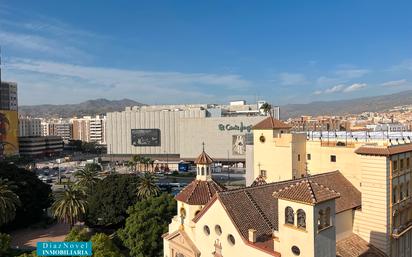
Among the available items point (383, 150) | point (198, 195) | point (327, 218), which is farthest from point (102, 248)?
point (383, 150)

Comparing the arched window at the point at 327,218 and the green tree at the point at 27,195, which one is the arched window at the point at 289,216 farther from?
the green tree at the point at 27,195

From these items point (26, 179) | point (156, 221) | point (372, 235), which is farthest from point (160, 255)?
point (26, 179)

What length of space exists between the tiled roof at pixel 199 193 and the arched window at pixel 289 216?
9.24m

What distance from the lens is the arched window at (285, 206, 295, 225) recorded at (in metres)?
24.1

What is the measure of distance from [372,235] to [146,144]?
12343 centimetres

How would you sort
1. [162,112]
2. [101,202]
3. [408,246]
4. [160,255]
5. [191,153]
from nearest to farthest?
[408,246]
[160,255]
[101,202]
[191,153]
[162,112]

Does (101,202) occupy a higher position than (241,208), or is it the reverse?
(241,208)

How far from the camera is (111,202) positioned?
52281mm

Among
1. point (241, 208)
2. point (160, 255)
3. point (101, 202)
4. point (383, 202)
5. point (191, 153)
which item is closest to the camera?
point (241, 208)

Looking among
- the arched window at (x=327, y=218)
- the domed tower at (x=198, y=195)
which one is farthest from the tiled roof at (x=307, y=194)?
the domed tower at (x=198, y=195)

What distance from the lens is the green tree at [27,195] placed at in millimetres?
56938

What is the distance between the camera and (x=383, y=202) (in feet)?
102

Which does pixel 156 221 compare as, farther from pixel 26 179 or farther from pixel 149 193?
pixel 26 179

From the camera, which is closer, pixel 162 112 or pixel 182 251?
pixel 182 251
